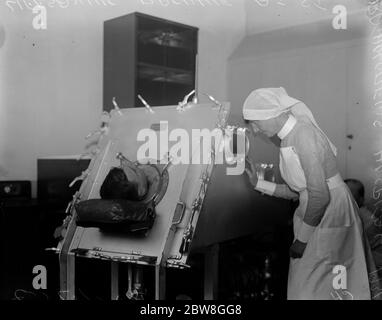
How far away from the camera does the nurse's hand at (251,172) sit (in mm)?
1547

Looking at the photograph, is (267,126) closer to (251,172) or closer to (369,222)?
(251,172)

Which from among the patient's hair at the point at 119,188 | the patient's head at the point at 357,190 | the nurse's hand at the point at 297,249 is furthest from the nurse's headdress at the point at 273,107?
the patient's hair at the point at 119,188

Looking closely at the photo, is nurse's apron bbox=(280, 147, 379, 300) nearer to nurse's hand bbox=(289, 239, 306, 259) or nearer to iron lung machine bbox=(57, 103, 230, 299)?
nurse's hand bbox=(289, 239, 306, 259)

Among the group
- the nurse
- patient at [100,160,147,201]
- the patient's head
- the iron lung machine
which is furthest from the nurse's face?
patient at [100,160,147,201]

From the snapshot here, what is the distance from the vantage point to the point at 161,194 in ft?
4.96

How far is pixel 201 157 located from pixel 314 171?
0.37m

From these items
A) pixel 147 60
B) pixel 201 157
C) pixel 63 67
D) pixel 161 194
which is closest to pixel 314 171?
pixel 201 157

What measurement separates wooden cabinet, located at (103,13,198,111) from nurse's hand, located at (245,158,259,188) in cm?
37

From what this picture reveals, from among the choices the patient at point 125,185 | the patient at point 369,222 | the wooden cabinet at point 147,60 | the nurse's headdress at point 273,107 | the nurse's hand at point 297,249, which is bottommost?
the nurse's hand at point 297,249

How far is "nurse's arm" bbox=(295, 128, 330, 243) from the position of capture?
138 cm

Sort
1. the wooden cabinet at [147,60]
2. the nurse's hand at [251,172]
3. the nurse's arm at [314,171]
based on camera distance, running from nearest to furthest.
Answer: the nurse's arm at [314,171]
the nurse's hand at [251,172]
the wooden cabinet at [147,60]

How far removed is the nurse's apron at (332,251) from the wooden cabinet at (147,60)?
1.83 ft

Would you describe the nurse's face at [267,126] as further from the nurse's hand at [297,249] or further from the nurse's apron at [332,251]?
the nurse's hand at [297,249]
